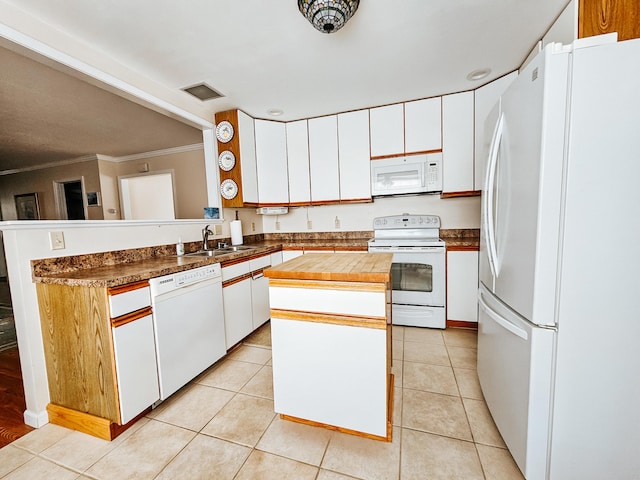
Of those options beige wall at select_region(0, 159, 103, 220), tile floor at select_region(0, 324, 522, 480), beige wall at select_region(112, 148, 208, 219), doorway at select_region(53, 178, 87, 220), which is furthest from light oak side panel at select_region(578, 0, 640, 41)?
doorway at select_region(53, 178, 87, 220)

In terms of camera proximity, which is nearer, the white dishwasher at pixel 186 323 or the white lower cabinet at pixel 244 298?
the white dishwasher at pixel 186 323

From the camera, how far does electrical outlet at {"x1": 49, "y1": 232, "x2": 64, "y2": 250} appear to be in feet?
5.19

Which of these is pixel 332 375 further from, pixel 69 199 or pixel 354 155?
pixel 69 199

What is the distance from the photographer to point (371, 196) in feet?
10.1

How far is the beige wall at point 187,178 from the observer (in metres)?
4.19

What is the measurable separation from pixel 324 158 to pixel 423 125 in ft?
3.77

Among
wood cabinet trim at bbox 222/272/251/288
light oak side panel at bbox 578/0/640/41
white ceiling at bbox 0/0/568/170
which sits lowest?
wood cabinet trim at bbox 222/272/251/288

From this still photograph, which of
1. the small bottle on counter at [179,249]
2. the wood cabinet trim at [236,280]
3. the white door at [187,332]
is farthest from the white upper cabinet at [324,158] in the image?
the white door at [187,332]

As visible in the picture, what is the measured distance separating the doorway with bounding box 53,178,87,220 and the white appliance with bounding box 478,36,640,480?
21.8 ft

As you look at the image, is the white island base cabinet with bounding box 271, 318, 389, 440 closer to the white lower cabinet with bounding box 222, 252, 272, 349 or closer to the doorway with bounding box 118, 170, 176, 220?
the white lower cabinet with bounding box 222, 252, 272, 349

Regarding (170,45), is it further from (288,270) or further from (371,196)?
(371,196)

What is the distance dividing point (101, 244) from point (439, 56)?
290 cm

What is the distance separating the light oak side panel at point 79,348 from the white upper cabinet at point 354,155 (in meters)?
2.50

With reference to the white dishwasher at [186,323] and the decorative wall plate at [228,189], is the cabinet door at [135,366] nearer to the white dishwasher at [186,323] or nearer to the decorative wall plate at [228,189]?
the white dishwasher at [186,323]
